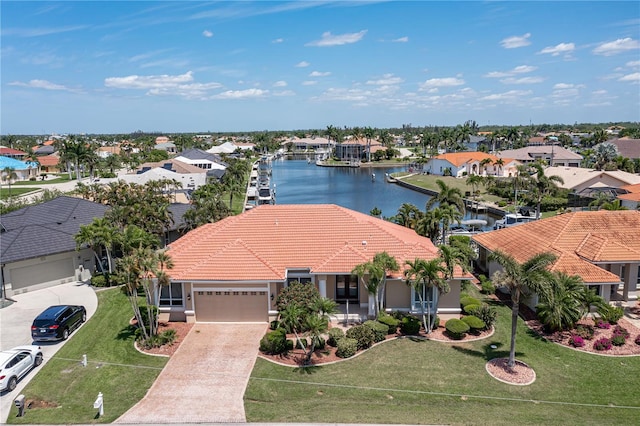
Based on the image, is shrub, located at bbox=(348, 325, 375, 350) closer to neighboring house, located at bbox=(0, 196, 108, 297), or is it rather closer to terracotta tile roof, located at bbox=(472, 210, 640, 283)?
terracotta tile roof, located at bbox=(472, 210, 640, 283)

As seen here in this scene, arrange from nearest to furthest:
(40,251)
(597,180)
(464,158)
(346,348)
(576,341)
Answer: (346,348) < (576,341) < (40,251) < (597,180) < (464,158)

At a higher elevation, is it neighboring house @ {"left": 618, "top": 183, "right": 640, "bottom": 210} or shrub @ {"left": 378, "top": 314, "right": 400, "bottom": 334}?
neighboring house @ {"left": 618, "top": 183, "right": 640, "bottom": 210}

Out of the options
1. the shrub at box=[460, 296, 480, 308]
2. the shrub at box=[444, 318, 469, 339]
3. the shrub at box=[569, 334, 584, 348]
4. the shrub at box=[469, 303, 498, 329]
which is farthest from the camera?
the shrub at box=[460, 296, 480, 308]

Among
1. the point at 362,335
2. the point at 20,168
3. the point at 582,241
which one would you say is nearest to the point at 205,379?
the point at 362,335

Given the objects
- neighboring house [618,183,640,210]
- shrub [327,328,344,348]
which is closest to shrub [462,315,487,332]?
shrub [327,328,344,348]

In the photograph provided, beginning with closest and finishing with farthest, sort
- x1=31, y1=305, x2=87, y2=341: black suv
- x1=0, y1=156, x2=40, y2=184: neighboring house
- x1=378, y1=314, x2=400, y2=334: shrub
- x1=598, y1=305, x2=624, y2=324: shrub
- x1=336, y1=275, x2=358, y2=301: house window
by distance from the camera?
x1=31, y1=305, x2=87, y2=341: black suv < x1=378, y1=314, x2=400, y2=334: shrub < x1=598, y1=305, x2=624, y2=324: shrub < x1=336, y1=275, x2=358, y2=301: house window < x1=0, y1=156, x2=40, y2=184: neighboring house

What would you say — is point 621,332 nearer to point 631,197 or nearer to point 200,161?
point 631,197

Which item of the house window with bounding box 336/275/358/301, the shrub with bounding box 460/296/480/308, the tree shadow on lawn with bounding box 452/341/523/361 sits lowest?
the tree shadow on lawn with bounding box 452/341/523/361

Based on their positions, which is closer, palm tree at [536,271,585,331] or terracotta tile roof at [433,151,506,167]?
palm tree at [536,271,585,331]
